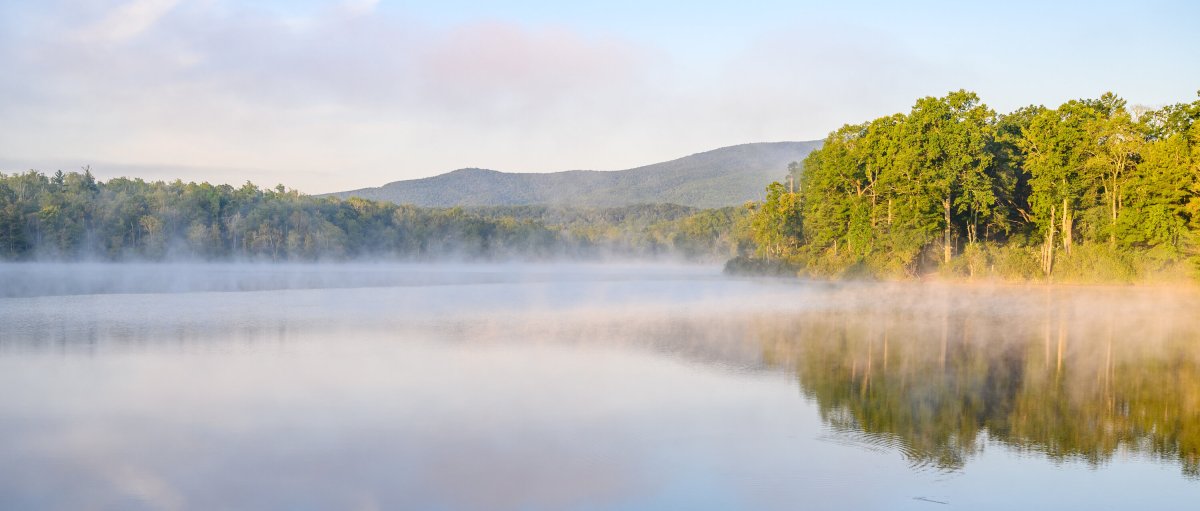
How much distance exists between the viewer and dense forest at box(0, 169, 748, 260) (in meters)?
75.6

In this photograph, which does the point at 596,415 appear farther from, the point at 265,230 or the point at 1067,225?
the point at 265,230

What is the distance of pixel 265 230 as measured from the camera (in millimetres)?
89062

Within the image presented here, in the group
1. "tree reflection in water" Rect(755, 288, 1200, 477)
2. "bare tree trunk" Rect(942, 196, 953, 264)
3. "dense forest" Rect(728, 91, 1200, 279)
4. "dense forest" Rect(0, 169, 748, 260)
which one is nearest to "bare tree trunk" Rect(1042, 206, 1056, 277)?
"dense forest" Rect(728, 91, 1200, 279)

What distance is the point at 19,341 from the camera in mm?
15664

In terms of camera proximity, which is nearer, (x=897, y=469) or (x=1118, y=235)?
(x=897, y=469)

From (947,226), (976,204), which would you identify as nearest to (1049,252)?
(976,204)

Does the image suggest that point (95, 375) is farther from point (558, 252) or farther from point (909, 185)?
point (558, 252)

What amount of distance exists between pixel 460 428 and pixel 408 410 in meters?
1.16

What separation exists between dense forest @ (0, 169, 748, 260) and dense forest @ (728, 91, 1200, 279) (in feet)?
130

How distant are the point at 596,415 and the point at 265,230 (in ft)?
285

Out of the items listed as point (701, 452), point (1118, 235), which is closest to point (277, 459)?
point (701, 452)

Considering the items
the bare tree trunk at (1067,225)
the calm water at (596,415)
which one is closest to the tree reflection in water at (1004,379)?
the calm water at (596,415)

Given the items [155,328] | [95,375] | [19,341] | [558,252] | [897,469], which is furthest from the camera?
[558,252]

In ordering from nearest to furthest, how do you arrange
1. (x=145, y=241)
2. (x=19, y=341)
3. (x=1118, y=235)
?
(x=19, y=341) < (x=1118, y=235) < (x=145, y=241)
